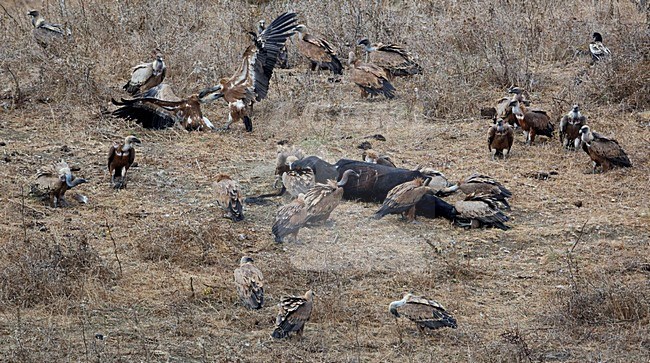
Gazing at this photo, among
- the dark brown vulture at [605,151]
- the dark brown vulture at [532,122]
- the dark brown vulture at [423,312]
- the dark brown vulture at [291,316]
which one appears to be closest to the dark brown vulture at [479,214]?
the dark brown vulture at [605,151]

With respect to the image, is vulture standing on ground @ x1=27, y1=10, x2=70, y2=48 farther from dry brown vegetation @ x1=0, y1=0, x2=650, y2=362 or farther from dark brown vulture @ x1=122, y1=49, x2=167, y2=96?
dark brown vulture @ x1=122, y1=49, x2=167, y2=96

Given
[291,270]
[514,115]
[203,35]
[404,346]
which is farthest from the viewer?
[203,35]

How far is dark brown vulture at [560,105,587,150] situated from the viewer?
9.90 meters

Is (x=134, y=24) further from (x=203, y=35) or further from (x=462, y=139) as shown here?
(x=462, y=139)

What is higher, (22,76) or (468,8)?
(468,8)

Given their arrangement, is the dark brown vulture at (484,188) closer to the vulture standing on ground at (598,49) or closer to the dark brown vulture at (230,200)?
the dark brown vulture at (230,200)

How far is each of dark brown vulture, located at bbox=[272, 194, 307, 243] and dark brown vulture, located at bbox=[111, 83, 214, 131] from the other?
10.7ft

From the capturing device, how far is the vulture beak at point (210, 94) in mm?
11000

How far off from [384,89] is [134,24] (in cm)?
394

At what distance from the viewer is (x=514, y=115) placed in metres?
10.3

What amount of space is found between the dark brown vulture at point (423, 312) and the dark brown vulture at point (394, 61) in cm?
646

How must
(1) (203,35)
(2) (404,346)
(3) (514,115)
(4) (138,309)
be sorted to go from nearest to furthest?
(2) (404,346) < (4) (138,309) < (3) (514,115) < (1) (203,35)

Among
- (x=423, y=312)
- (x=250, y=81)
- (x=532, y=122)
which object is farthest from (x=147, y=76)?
(x=423, y=312)

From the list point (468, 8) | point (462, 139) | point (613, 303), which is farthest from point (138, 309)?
point (468, 8)
